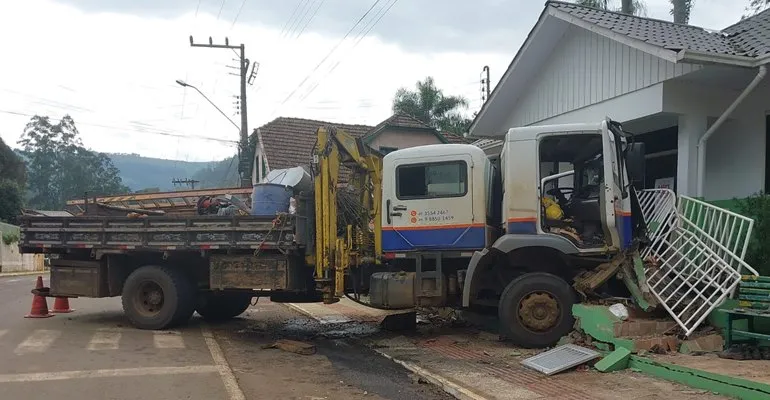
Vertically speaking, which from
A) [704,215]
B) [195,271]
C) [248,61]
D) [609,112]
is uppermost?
[248,61]

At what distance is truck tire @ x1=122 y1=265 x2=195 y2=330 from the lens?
32.2 feet

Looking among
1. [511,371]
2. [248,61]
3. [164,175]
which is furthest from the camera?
[164,175]

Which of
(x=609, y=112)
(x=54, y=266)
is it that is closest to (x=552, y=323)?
(x=609, y=112)

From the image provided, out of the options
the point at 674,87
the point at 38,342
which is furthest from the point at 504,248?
the point at 38,342

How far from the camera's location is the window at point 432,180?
27.5 feet

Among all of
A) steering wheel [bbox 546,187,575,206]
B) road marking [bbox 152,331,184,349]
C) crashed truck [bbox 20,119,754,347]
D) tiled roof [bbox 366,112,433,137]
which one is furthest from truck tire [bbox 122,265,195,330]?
tiled roof [bbox 366,112,433,137]

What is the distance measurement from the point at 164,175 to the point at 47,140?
8051 cm

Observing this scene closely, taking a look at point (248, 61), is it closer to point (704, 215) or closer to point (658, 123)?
point (658, 123)

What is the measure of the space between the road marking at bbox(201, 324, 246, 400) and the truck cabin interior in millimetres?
4236

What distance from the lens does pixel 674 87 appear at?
30.6 ft

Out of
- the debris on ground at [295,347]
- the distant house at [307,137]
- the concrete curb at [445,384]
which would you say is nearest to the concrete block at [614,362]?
the concrete curb at [445,384]

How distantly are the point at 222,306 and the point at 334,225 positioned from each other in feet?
12.1

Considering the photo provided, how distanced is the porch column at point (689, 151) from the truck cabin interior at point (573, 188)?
2.02 metres

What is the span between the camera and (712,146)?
10.2 metres
